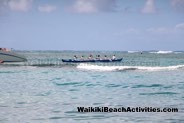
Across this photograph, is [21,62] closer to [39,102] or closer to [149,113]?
[39,102]

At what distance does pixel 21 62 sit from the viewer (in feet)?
222

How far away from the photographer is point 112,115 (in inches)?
612

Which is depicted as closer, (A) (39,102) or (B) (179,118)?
(B) (179,118)

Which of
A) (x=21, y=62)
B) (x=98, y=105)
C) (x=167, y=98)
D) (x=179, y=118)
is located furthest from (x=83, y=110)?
(x=21, y=62)

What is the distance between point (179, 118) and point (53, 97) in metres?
8.92

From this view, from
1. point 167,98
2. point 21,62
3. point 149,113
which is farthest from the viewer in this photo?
point 21,62

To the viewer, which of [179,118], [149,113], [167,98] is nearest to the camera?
[179,118]

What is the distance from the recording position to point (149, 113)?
624 inches

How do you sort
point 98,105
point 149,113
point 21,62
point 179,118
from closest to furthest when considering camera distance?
1. point 179,118
2. point 149,113
3. point 98,105
4. point 21,62

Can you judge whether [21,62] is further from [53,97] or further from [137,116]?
[137,116]

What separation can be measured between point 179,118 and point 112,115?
9.45ft

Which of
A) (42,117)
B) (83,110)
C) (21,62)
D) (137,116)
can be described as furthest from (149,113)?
(21,62)

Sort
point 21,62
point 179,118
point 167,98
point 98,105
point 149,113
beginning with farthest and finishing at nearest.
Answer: point 21,62
point 167,98
point 98,105
point 149,113
point 179,118

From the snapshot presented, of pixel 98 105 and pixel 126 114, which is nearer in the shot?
pixel 126 114
